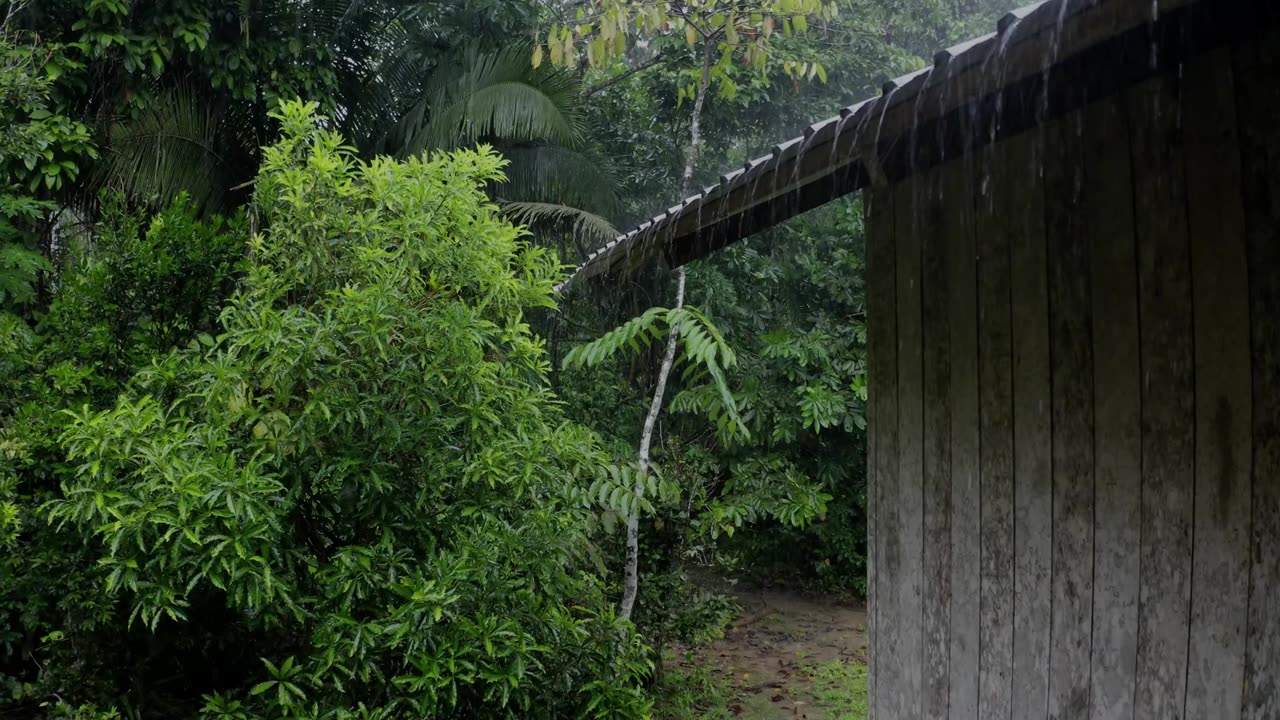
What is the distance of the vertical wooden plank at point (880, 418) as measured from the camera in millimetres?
3676

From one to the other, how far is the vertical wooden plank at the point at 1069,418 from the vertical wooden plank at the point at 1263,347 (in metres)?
0.50

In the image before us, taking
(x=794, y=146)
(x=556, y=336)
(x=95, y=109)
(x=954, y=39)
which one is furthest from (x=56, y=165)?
(x=954, y=39)

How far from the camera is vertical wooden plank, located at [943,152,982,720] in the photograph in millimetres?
3184

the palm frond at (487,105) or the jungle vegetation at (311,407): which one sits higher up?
the palm frond at (487,105)

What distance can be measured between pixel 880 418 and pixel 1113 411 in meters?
1.24

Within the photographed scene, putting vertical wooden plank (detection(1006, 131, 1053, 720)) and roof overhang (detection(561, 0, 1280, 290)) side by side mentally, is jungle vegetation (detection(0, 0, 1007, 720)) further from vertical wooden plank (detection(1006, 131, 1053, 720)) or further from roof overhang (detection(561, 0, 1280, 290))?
vertical wooden plank (detection(1006, 131, 1053, 720))

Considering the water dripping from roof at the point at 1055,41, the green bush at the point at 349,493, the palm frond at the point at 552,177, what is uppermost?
the palm frond at the point at 552,177

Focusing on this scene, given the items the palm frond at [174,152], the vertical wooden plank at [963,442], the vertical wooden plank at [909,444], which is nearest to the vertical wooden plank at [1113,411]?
the vertical wooden plank at [963,442]

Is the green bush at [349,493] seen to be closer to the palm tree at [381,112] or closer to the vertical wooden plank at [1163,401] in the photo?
the vertical wooden plank at [1163,401]

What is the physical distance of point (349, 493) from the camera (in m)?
4.54

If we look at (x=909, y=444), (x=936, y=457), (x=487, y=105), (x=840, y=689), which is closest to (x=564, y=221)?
(x=487, y=105)

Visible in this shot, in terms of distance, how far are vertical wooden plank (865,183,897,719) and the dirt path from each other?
410 centimetres

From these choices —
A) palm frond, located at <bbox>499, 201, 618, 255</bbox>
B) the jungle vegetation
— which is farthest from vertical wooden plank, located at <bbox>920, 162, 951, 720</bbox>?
palm frond, located at <bbox>499, 201, 618, 255</bbox>

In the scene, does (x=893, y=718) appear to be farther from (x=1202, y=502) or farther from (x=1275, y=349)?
(x=1275, y=349)
